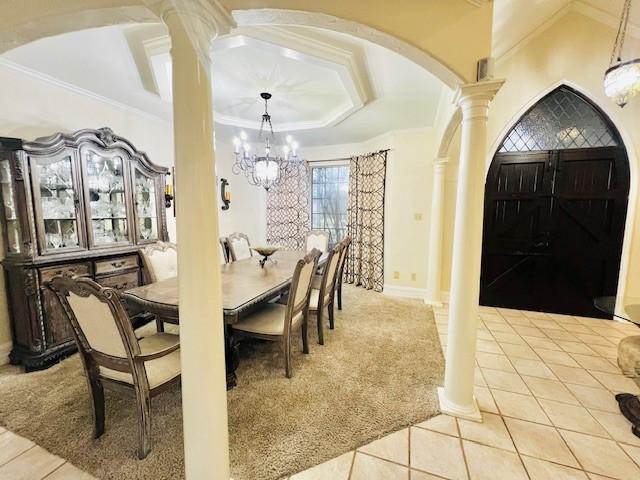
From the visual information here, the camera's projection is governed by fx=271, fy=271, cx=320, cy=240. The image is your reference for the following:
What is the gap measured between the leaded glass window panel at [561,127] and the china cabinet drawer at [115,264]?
4.78 meters

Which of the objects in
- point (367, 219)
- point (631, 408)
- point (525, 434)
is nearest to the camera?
point (525, 434)

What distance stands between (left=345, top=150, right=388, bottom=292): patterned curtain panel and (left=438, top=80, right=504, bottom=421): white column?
105 inches

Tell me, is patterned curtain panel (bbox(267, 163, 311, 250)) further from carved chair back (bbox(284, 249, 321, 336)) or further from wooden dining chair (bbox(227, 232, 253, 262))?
carved chair back (bbox(284, 249, 321, 336))

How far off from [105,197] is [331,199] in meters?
3.45

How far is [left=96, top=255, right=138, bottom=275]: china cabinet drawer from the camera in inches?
104

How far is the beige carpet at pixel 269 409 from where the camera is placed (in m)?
1.46

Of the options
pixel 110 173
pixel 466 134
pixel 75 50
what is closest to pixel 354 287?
pixel 466 134

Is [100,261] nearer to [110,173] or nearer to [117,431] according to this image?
[110,173]

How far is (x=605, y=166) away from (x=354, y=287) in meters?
3.61

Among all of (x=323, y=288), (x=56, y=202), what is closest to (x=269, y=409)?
(x=323, y=288)

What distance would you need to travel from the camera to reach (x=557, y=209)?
11.3 feet

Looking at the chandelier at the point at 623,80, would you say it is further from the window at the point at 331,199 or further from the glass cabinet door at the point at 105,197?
the glass cabinet door at the point at 105,197

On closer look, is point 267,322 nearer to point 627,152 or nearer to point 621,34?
point 627,152

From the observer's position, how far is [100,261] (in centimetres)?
264
